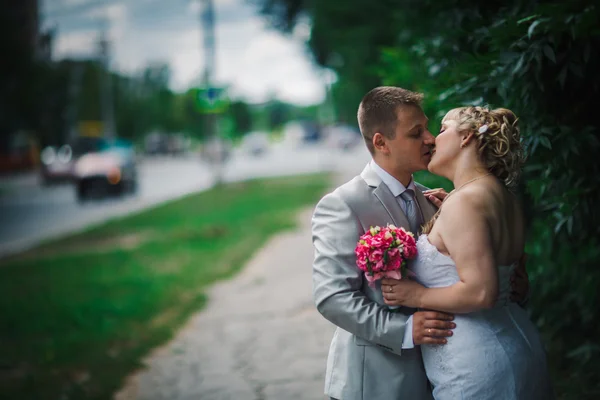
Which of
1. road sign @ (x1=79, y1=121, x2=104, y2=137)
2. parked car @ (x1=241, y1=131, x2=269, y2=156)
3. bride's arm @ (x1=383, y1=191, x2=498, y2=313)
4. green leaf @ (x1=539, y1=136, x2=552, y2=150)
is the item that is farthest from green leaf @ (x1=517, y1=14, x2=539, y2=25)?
parked car @ (x1=241, y1=131, x2=269, y2=156)

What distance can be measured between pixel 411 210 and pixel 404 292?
Answer: 0.40m

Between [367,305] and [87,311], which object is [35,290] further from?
[367,305]

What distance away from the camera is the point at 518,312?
8.59 feet

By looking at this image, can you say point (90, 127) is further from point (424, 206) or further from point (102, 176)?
Answer: point (424, 206)

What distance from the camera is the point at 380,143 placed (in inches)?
101

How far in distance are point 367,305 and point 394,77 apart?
3207 mm

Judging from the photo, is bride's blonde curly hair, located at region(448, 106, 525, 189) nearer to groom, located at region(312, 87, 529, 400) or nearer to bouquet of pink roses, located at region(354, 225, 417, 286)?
groom, located at region(312, 87, 529, 400)

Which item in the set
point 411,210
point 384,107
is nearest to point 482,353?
point 411,210

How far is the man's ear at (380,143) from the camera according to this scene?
255 cm

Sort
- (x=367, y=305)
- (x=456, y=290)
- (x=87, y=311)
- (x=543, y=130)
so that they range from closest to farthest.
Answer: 1. (x=456, y=290)
2. (x=367, y=305)
3. (x=543, y=130)
4. (x=87, y=311)

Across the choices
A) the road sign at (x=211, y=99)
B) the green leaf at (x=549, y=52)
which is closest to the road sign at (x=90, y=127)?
the road sign at (x=211, y=99)

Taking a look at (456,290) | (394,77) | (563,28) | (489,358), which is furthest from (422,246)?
(394,77)

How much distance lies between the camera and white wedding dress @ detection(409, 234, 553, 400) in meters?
2.41

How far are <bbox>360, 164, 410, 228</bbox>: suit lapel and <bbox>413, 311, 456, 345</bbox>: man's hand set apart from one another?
0.37 metres
